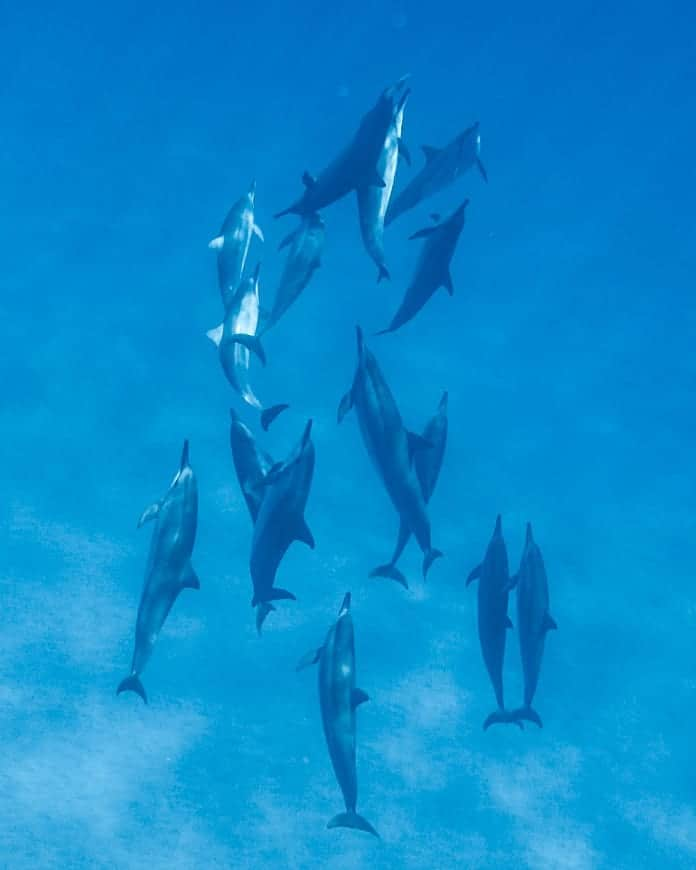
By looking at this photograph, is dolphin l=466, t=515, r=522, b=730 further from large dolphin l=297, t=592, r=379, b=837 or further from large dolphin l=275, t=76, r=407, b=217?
large dolphin l=275, t=76, r=407, b=217

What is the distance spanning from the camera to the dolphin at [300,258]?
5.18 m

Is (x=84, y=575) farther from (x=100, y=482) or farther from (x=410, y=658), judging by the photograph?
(x=410, y=658)

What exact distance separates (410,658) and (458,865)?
2.32 metres

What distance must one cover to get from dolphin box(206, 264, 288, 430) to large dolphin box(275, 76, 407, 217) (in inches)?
37.0

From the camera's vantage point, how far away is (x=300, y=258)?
5.23m

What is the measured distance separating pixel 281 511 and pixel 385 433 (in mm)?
666

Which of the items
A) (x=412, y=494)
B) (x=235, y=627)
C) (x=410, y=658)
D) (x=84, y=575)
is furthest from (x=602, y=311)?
(x=412, y=494)

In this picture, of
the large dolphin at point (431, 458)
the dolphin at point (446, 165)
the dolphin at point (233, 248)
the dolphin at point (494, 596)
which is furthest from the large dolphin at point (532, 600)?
the dolphin at point (233, 248)

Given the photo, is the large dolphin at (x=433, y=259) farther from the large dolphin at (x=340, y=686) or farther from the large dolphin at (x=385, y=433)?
the large dolphin at (x=340, y=686)

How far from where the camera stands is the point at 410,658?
10.1m

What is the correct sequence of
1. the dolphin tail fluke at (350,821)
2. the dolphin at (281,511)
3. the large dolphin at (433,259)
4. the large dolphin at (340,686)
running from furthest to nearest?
the dolphin tail fluke at (350,821), the large dolphin at (433,259), the large dolphin at (340,686), the dolphin at (281,511)

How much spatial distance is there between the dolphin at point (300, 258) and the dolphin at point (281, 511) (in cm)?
115

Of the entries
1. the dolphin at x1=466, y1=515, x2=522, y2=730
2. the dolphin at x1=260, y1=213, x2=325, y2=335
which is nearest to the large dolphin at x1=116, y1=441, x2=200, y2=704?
the dolphin at x1=260, y1=213, x2=325, y2=335

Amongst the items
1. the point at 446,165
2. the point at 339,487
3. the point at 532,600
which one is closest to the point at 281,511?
the point at 532,600
